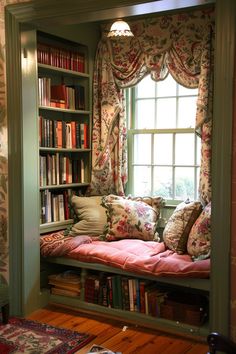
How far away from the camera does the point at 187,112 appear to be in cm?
400

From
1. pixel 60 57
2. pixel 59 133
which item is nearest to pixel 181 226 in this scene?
pixel 59 133

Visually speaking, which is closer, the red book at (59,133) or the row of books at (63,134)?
the row of books at (63,134)

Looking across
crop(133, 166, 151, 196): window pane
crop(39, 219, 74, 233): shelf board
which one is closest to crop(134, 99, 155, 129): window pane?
crop(133, 166, 151, 196): window pane

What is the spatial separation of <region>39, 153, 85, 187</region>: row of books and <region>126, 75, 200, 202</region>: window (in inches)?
19.5

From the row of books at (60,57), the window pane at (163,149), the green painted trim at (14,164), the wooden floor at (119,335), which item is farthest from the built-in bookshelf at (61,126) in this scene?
the wooden floor at (119,335)

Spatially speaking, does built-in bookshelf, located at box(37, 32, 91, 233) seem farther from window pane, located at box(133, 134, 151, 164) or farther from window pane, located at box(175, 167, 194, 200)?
window pane, located at box(175, 167, 194, 200)

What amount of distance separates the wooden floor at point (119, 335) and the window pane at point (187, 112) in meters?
1.78

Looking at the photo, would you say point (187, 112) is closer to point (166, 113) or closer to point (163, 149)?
point (166, 113)

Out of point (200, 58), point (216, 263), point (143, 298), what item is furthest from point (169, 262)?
point (200, 58)

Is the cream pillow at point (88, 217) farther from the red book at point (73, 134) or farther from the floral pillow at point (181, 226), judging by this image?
the floral pillow at point (181, 226)

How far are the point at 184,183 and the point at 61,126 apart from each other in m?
1.20

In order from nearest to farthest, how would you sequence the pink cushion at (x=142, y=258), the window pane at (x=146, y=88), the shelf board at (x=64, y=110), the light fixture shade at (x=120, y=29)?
the pink cushion at (x=142, y=258)
the light fixture shade at (x=120, y=29)
the shelf board at (x=64, y=110)
the window pane at (x=146, y=88)

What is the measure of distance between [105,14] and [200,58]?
1.03 meters

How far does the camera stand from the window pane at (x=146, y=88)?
4168 mm
